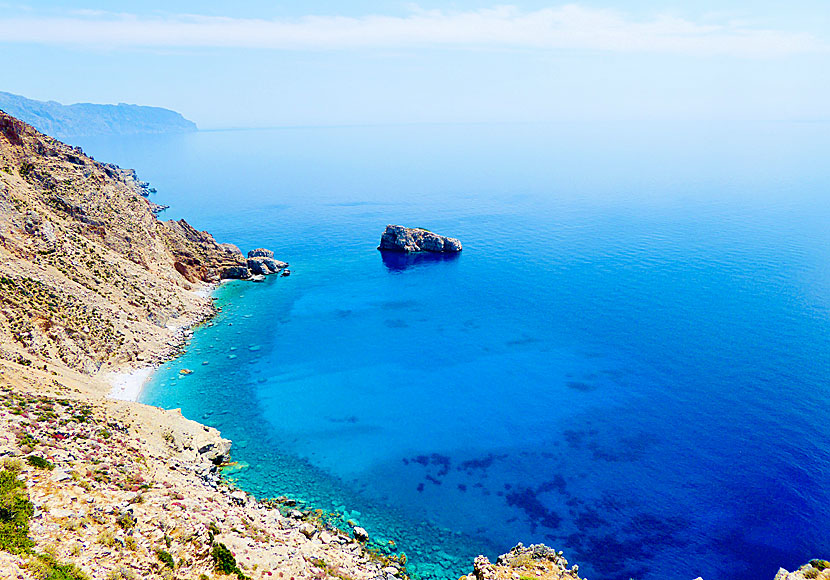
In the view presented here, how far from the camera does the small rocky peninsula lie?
33.6 metres

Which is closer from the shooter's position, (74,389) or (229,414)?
(74,389)

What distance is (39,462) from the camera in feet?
127

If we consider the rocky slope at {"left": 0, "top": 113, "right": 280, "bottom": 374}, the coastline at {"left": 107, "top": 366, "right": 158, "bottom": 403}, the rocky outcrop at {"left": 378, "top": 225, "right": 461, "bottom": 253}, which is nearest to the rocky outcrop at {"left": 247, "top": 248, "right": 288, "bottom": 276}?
the rocky slope at {"left": 0, "top": 113, "right": 280, "bottom": 374}

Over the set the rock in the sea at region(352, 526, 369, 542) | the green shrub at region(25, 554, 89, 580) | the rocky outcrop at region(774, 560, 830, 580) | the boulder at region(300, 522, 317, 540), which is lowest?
the rock in the sea at region(352, 526, 369, 542)

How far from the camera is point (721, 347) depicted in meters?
85.1

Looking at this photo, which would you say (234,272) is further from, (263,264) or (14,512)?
(14,512)

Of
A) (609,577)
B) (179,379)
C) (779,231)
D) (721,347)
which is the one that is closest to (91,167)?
(179,379)

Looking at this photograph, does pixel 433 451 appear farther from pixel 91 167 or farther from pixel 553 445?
pixel 91 167

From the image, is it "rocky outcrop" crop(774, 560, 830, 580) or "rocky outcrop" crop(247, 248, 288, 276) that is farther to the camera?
"rocky outcrop" crop(247, 248, 288, 276)

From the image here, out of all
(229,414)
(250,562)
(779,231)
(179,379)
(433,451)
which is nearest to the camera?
(250,562)

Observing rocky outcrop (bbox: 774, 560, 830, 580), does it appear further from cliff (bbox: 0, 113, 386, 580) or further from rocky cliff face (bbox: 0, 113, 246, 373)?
rocky cliff face (bbox: 0, 113, 246, 373)

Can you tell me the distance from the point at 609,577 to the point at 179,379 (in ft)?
218

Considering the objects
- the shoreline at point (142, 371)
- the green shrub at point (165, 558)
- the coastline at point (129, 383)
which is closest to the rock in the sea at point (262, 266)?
the shoreline at point (142, 371)

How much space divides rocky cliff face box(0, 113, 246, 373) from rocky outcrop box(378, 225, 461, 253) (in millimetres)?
58741
